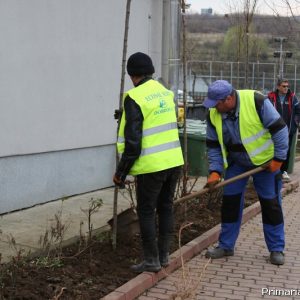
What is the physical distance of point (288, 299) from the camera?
15.2 feet

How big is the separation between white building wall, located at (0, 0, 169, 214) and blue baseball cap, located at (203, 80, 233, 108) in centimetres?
265

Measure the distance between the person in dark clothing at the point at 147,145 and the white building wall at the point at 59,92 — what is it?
2.55 meters

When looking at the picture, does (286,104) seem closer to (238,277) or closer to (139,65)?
(238,277)

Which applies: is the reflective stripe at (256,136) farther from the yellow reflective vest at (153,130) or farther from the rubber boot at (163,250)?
the rubber boot at (163,250)

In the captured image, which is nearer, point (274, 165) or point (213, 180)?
point (274, 165)

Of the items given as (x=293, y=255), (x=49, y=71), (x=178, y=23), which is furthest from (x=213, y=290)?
(x=178, y=23)

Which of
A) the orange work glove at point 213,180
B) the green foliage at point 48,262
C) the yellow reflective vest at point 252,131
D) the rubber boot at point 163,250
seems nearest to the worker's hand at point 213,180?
the orange work glove at point 213,180

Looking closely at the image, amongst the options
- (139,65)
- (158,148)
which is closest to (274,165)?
(158,148)

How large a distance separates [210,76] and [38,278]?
95.1 ft

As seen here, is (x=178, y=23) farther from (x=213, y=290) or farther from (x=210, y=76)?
(x=210, y=76)

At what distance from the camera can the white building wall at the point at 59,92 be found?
6812 mm

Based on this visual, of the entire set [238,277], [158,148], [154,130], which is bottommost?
[238,277]

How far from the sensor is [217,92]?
5199 mm

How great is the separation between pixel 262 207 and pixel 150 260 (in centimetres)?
142
